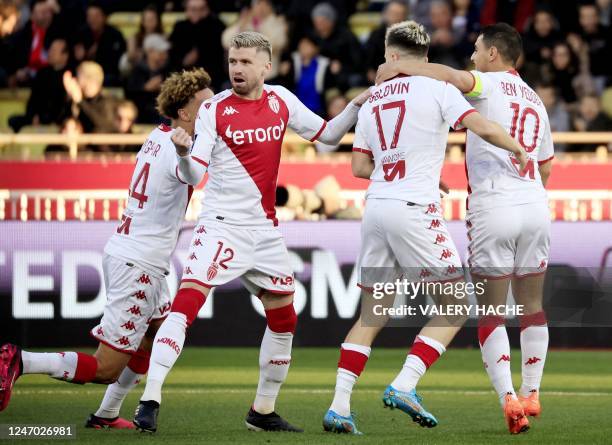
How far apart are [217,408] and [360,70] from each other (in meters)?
8.81

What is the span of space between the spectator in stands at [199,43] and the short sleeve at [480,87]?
31.1 ft

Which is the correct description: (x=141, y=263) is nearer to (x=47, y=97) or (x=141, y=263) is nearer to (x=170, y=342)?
(x=170, y=342)

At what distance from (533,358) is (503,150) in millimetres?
1275

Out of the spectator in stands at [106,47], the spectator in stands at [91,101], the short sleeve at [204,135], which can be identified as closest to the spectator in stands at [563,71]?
the spectator in stands at [91,101]

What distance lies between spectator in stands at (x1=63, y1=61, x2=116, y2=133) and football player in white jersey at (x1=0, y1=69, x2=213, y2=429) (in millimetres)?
8131

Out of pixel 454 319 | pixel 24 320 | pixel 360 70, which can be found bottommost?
pixel 24 320

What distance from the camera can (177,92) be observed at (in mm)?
8258

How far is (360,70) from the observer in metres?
17.4

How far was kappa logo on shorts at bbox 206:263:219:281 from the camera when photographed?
25.4 feet

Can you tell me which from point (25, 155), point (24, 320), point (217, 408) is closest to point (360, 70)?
point (25, 155)

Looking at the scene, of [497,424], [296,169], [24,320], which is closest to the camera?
[497,424]

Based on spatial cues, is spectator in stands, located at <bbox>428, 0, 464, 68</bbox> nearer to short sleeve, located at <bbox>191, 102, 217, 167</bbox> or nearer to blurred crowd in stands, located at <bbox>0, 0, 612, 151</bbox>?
blurred crowd in stands, located at <bbox>0, 0, 612, 151</bbox>

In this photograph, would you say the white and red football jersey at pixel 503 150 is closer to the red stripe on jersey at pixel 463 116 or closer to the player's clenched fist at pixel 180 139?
the red stripe on jersey at pixel 463 116

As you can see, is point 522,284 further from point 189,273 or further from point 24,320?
point 24,320
